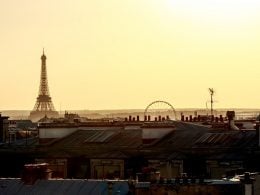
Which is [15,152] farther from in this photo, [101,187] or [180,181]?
[180,181]

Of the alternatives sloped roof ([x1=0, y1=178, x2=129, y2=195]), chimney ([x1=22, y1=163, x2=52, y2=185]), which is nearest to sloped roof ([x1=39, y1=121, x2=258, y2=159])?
chimney ([x1=22, y1=163, x2=52, y2=185])

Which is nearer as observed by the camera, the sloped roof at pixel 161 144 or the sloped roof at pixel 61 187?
the sloped roof at pixel 61 187

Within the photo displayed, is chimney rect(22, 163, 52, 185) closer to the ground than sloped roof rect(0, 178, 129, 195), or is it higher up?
higher up

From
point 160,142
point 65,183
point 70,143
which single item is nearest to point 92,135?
point 70,143

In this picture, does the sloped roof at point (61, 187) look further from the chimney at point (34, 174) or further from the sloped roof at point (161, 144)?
the sloped roof at point (161, 144)

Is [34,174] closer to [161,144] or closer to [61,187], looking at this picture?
[61,187]

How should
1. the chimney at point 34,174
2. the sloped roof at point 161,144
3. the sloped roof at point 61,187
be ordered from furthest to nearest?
the sloped roof at point 161,144
the chimney at point 34,174
the sloped roof at point 61,187

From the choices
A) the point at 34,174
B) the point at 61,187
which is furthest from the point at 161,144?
the point at 61,187

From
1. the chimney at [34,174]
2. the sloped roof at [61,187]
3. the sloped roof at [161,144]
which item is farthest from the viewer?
the sloped roof at [161,144]

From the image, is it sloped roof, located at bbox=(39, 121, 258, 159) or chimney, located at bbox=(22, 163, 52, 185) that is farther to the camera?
sloped roof, located at bbox=(39, 121, 258, 159)

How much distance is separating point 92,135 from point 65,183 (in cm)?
1658

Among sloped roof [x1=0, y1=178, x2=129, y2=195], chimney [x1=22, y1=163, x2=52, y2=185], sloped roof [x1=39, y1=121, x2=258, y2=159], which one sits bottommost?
sloped roof [x1=0, y1=178, x2=129, y2=195]

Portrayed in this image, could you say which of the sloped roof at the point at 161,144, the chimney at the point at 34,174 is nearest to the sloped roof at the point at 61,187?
the chimney at the point at 34,174

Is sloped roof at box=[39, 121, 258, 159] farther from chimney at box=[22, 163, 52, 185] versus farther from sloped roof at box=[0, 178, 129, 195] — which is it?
sloped roof at box=[0, 178, 129, 195]
